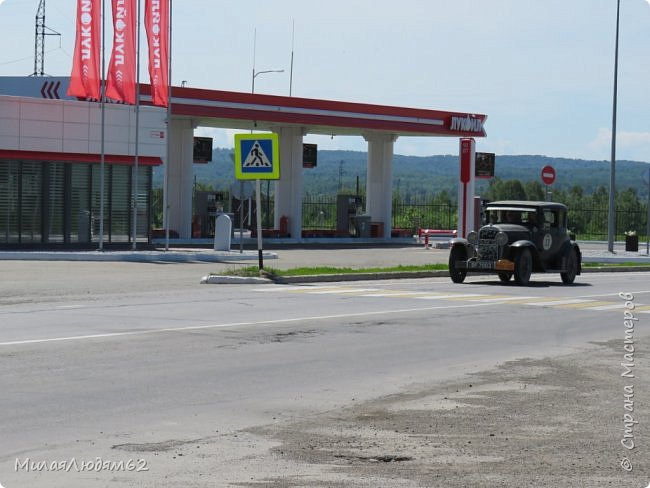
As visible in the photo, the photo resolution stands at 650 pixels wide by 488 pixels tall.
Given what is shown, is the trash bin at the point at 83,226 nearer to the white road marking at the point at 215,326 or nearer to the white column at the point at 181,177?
the white column at the point at 181,177

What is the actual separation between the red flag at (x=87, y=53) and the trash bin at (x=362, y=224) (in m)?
19.9

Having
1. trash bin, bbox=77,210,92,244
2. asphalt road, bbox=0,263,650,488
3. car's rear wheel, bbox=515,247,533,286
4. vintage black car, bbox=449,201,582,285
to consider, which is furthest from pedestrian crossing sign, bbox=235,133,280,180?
trash bin, bbox=77,210,92,244

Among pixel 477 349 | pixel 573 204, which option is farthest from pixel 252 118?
pixel 573 204

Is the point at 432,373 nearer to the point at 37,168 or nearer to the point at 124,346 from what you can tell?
the point at 124,346

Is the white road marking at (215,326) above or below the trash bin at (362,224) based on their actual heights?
below

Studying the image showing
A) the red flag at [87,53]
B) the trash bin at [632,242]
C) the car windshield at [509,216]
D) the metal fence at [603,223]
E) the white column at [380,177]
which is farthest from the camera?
the metal fence at [603,223]

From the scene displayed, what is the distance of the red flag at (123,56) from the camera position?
3728 centimetres

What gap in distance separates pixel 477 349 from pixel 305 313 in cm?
487

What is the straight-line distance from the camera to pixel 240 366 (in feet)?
42.7

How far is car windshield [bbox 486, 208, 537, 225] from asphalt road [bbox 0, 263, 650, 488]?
4329 mm

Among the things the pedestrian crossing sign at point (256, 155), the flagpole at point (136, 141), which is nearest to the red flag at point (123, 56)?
the flagpole at point (136, 141)

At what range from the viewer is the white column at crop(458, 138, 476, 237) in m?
43.9

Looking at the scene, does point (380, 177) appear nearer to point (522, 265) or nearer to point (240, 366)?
point (522, 265)

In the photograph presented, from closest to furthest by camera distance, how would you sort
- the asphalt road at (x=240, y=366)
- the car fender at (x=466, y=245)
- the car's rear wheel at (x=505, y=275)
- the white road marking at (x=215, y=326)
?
1. the asphalt road at (x=240, y=366)
2. the white road marking at (x=215, y=326)
3. the car's rear wheel at (x=505, y=275)
4. the car fender at (x=466, y=245)
